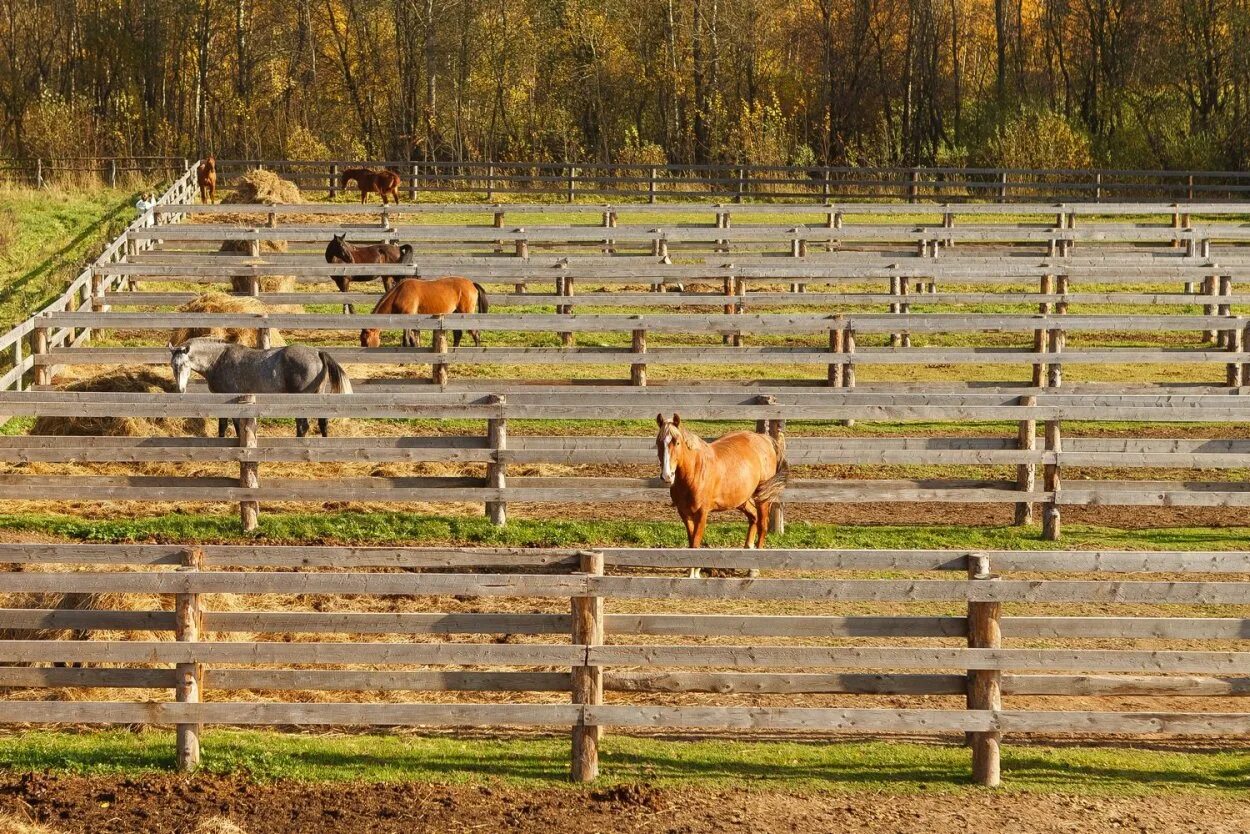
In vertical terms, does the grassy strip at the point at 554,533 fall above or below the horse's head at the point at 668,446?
below

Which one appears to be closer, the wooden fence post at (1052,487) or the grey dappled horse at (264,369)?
the wooden fence post at (1052,487)

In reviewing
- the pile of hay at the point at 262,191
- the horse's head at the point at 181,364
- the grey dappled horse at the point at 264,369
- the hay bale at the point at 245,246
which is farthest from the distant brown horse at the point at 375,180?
the horse's head at the point at 181,364

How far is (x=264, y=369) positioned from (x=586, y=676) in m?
10.1

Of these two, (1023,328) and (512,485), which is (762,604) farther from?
(1023,328)

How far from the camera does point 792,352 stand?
19.3 m

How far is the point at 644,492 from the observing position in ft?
46.4

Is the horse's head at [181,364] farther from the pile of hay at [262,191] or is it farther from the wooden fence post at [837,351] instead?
the pile of hay at [262,191]

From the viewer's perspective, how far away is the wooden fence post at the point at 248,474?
14.5 metres

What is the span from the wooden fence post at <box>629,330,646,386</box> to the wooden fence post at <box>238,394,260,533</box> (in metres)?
6.11

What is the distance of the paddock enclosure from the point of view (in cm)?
836

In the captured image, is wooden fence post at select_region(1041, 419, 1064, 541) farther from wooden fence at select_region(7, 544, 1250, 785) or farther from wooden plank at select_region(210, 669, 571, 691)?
wooden plank at select_region(210, 669, 571, 691)

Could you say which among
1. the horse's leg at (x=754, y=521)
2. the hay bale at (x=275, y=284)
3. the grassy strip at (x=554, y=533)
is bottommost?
the grassy strip at (x=554, y=533)

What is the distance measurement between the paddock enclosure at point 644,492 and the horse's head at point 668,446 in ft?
3.76

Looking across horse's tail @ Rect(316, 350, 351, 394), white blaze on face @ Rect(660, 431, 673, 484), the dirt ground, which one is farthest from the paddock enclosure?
white blaze on face @ Rect(660, 431, 673, 484)
